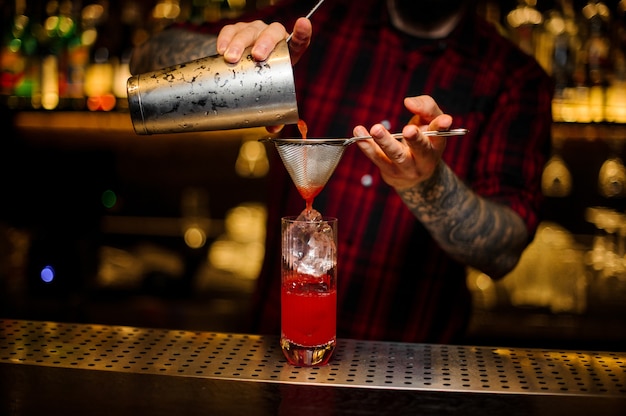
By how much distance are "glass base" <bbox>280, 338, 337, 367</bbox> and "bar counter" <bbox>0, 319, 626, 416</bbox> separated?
16 millimetres

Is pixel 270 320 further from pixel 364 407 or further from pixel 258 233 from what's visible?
pixel 258 233

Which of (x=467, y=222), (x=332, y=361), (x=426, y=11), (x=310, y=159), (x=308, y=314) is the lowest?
(x=332, y=361)

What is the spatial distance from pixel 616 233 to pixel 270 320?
1.92 m

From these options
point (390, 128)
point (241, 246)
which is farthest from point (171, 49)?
point (241, 246)

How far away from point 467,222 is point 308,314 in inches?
23.1

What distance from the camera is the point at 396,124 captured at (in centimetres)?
249

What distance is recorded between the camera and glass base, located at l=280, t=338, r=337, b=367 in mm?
1730

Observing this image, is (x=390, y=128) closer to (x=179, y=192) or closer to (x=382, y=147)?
(x=382, y=147)

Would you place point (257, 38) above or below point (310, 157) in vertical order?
above

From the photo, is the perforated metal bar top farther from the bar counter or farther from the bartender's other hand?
the bartender's other hand

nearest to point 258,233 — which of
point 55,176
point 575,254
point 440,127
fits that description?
point 55,176

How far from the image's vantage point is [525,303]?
12.3 feet

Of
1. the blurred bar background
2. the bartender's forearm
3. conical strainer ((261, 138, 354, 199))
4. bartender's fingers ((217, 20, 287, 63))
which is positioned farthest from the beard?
the blurred bar background

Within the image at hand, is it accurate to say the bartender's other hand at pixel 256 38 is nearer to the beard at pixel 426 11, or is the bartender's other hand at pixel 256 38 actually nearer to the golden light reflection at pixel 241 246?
the beard at pixel 426 11
